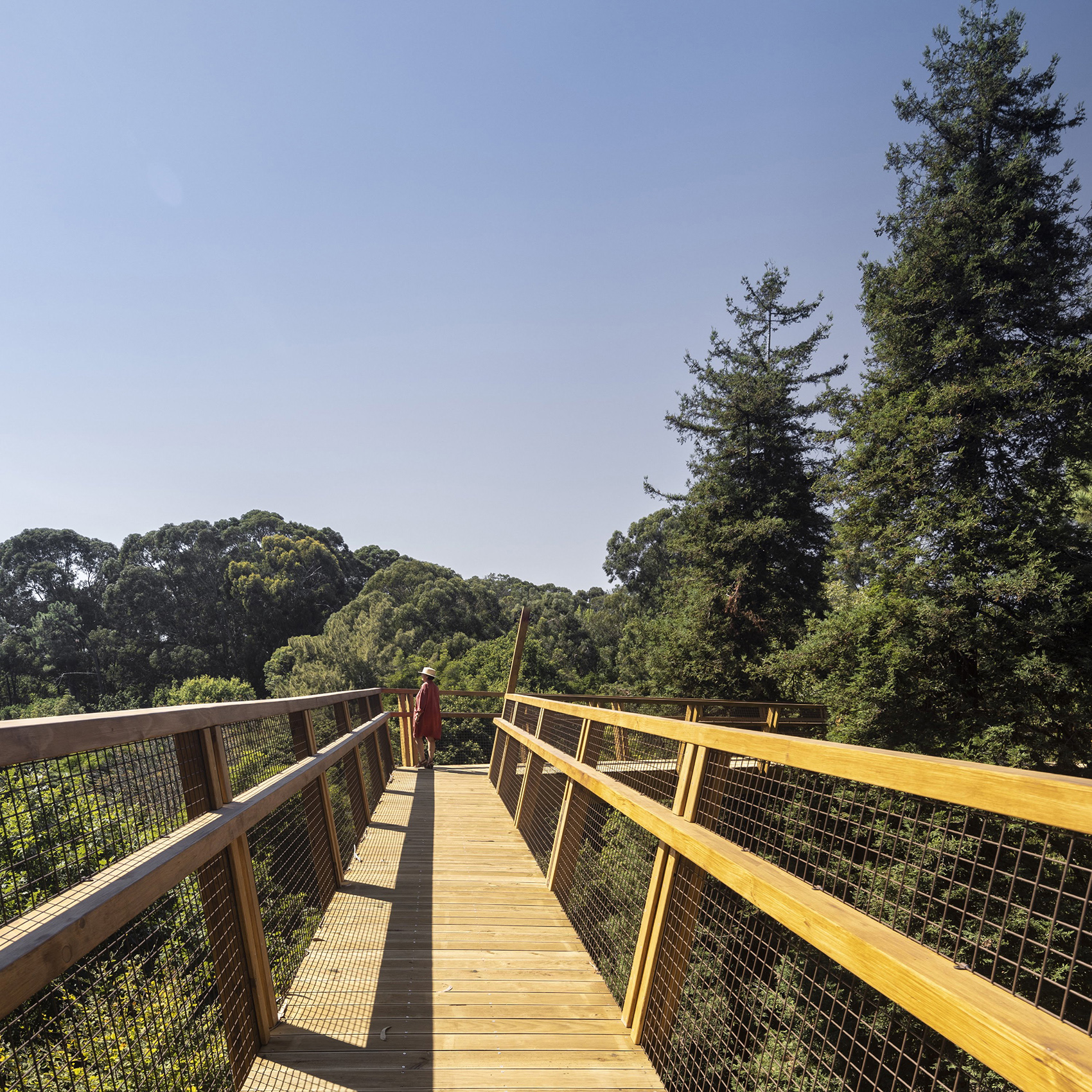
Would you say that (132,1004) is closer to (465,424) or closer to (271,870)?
(271,870)

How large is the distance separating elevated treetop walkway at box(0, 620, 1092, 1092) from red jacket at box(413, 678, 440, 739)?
16.3ft

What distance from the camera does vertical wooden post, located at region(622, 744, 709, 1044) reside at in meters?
2.46

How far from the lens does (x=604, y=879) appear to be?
383cm

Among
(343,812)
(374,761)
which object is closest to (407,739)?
(374,761)

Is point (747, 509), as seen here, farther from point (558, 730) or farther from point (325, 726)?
point (325, 726)

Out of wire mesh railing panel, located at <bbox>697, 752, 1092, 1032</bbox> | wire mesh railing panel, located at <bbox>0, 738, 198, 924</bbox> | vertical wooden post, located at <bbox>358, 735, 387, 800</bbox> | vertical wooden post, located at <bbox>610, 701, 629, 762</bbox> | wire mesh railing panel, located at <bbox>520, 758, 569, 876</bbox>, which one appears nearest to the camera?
wire mesh railing panel, located at <bbox>697, 752, 1092, 1032</bbox>

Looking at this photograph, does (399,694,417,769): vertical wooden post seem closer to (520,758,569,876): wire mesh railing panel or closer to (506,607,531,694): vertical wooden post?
(506,607,531,694): vertical wooden post

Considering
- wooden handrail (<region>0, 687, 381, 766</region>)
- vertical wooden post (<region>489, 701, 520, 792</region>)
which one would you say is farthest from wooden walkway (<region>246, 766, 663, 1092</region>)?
vertical wooden post (<region>489, 701, 520, 792</region>)

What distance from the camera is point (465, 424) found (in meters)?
42.9

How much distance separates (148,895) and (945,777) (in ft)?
5.32

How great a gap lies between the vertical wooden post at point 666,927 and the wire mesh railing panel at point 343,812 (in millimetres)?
2592

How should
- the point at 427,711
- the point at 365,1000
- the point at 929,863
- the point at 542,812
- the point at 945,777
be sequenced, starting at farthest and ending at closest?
the point at 427,711 → the point at 542,812 → the point at 929,863 → the point at 365,1000 → the point at 945,777

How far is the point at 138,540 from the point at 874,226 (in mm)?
73686

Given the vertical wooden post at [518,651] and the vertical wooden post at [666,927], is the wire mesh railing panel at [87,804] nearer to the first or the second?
the vertical wooden post at [666,927]
